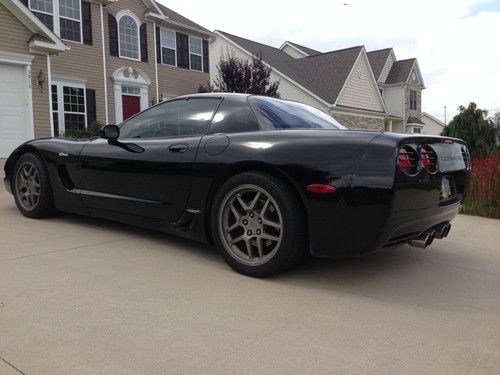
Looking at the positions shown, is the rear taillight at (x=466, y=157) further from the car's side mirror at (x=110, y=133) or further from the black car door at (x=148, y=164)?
the car's side mirror at (x=110, y=133)

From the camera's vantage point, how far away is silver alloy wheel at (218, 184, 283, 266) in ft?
10.9

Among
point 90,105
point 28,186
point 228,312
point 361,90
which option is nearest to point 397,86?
point 361,90

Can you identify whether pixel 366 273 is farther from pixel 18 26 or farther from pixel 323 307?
pixel 18 26

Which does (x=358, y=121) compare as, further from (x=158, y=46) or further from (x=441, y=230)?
(x=441, y=230)

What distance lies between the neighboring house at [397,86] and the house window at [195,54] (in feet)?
57.3

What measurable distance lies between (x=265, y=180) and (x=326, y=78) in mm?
24120

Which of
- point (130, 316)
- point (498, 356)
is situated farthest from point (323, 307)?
point (130, 316)

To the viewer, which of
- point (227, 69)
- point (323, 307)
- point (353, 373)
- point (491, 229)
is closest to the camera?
point (353, 373)

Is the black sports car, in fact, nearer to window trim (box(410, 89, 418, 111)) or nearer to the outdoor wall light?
the outdoor wall light

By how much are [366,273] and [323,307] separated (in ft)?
2.67

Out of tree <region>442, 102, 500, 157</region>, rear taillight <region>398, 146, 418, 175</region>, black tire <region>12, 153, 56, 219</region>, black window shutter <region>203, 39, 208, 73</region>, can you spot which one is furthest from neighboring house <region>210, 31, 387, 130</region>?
rear taillight <region>398, 146, 418, 175</region>

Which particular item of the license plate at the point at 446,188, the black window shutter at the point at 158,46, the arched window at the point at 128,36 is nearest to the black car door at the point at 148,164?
the license plate at the point at 446,188

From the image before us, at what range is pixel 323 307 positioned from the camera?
9.62 feet

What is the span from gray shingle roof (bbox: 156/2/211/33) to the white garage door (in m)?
8.45
